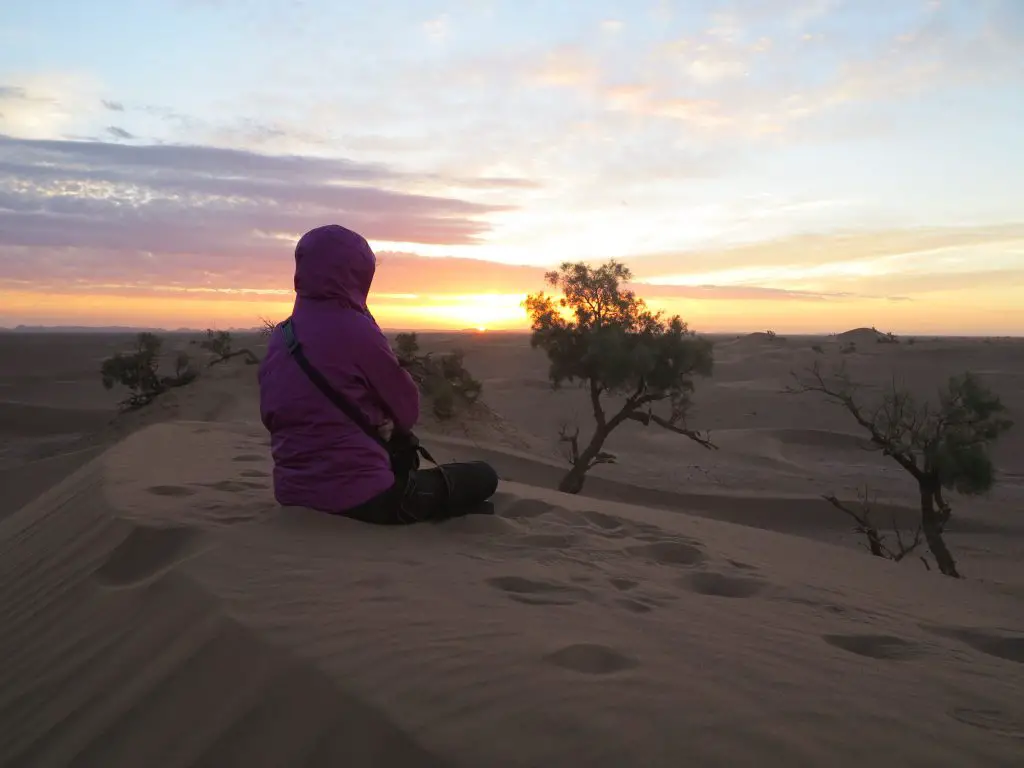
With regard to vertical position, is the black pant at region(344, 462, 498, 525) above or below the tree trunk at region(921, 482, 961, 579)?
above

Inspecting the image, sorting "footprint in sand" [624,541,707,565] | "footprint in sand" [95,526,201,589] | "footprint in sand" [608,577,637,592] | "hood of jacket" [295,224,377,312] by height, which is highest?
"hood of jacket" [295,224,377,312]

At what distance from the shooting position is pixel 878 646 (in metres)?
3.24

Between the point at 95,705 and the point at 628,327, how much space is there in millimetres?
10722

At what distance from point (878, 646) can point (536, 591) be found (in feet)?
4.99

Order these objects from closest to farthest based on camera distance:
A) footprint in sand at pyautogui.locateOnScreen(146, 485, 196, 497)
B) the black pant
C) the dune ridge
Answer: the dune ridge
the black pant
footprint in sand at pyautogui.locateOnScreen(146, 485, 196, 497)

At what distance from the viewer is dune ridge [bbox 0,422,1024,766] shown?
2053 mm

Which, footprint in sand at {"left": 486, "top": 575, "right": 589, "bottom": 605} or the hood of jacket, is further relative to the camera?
the hood of jacket

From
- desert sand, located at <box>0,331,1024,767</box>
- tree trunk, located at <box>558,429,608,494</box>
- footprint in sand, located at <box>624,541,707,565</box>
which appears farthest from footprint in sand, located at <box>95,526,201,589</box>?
tree trunk, located at <box>558,429,608,494</box>

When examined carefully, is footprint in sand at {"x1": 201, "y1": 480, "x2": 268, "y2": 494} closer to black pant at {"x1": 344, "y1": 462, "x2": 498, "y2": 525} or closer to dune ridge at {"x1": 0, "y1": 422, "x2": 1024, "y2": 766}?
dune ridge at {"x1": 0, "y1": 422, "x2": 1024, "y2": 766}

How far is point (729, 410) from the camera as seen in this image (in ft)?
91.4

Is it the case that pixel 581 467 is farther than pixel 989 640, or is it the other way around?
pixel 581 467

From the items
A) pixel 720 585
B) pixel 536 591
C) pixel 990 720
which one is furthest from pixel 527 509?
pixel 990 720

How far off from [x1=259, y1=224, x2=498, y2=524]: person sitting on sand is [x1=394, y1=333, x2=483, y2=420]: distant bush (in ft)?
37.9

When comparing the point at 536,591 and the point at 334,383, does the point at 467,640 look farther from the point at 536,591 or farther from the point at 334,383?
the point at 334,383
